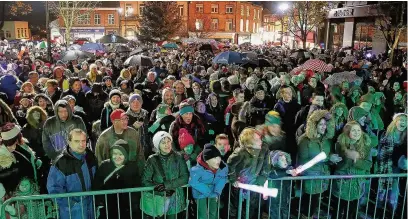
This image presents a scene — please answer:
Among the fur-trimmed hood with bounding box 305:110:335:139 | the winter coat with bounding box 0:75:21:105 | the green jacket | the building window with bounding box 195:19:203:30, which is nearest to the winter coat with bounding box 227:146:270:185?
the green jacket

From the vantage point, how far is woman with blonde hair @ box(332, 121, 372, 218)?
197 inches

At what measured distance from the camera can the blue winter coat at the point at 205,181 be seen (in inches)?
166

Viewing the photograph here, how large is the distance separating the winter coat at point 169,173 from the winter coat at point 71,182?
67 centimetres

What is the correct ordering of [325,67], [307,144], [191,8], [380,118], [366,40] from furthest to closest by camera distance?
[191,8] < [366,40] < [325,67] < [380,118] < [307,144]

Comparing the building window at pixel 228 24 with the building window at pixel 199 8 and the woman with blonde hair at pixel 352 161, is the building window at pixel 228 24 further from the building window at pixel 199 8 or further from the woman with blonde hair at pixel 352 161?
the woman with blonde hair at pixel 352 161

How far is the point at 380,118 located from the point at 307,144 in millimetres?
3139

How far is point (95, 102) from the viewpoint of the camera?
8.10 meters

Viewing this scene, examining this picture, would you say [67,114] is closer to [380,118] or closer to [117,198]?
[117,198]

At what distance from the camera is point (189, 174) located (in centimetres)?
444

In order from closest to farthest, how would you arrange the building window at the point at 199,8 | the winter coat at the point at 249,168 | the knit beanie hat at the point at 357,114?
the winter coat at the point at 249,168 → the knit beanie hat at the point at 357,114 → the building window at the point at 199,8

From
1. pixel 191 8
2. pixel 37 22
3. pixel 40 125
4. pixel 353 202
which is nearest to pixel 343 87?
pixel 353 202

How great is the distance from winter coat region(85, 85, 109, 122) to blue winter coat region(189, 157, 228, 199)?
4375 mm

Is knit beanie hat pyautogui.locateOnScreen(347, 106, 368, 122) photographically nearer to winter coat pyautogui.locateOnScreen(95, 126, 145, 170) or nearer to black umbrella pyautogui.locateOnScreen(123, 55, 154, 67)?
winter coat pyautogui.locateOnScreen(95, 126, 145, 170)

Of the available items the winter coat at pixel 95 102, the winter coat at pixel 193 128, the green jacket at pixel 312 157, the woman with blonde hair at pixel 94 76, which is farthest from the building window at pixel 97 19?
the green jacket at pixel 312 157
